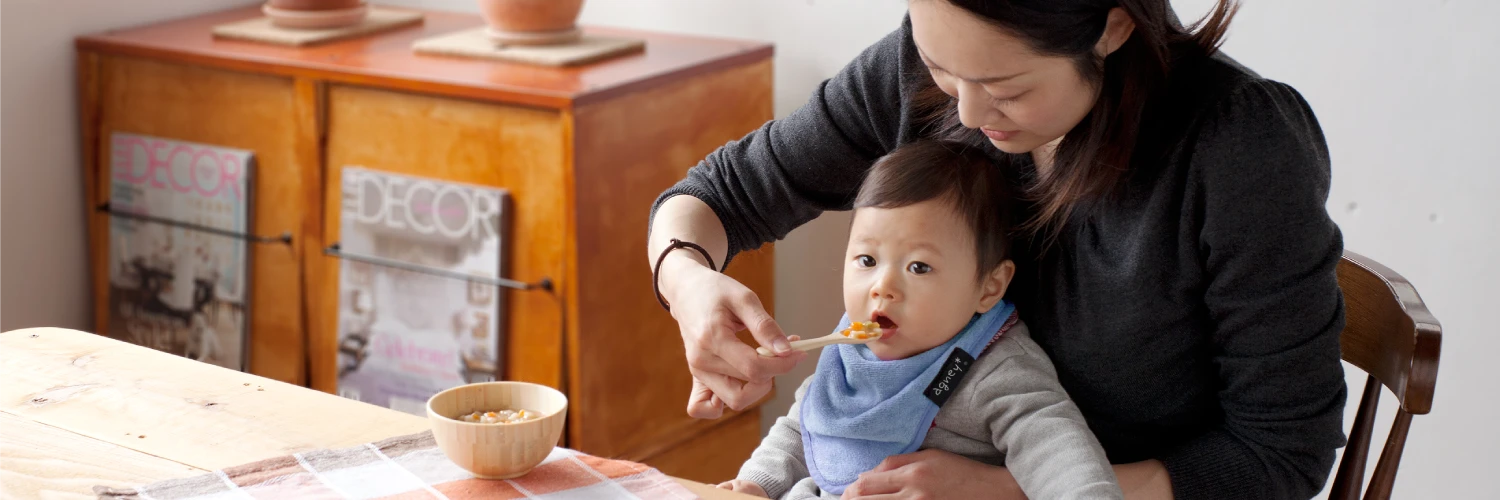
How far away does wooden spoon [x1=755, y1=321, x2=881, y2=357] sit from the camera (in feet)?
3.71

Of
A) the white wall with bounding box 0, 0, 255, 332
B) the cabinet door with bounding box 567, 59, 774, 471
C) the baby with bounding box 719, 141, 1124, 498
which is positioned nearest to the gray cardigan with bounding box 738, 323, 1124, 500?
the baby with bounding box 719, 141, 1124, 498

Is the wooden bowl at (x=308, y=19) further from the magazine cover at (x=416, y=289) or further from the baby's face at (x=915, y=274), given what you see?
the baby's face at (x=915, y=274)

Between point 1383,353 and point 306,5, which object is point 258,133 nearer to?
point 306,5

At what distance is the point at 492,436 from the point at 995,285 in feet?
1.61

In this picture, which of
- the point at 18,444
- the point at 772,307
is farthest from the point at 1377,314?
the point at 772,307

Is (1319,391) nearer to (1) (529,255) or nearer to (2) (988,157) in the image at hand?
(2) (988,157)

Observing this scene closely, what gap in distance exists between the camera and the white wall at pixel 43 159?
240 centimetres

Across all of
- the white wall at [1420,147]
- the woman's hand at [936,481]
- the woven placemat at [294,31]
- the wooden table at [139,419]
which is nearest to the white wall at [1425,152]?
the white wall at [1420,147]

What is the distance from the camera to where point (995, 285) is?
126cm

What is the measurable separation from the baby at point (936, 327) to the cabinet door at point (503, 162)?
884mm

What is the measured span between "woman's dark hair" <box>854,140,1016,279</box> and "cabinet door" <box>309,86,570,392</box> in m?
0.87

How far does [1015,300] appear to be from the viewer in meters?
1.30

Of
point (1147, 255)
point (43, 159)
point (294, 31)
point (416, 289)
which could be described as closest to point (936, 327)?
point (1147, 255)

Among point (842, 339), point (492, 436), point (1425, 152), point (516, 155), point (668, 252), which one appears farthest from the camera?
point (516, 155)
